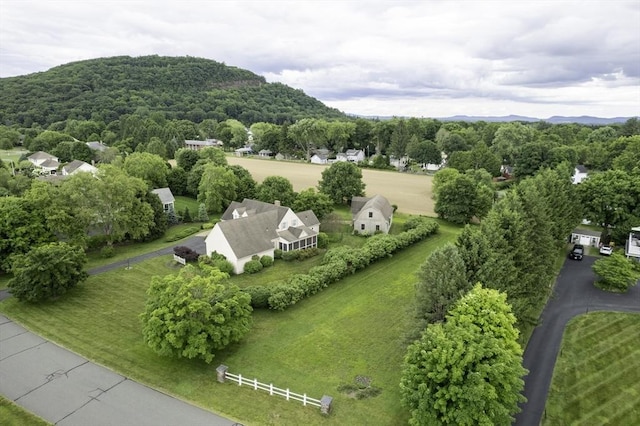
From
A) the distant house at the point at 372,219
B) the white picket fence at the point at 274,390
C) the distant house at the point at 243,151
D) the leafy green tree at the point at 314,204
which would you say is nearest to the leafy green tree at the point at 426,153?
the distant house at the point at 372,219

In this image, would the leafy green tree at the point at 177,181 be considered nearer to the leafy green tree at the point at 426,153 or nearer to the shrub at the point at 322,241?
the shrub at the point at 322,241

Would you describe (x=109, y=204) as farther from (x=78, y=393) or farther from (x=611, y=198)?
(x=611, y=198)

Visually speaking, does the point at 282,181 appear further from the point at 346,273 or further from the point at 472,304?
the point at 472,304

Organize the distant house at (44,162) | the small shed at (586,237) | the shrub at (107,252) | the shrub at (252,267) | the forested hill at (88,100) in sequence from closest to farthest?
the shrub at (252,267)
the shrub at (107,252)
the small shed at (586,237)
the distant house at (44,162)
the forested hill at (88,100)

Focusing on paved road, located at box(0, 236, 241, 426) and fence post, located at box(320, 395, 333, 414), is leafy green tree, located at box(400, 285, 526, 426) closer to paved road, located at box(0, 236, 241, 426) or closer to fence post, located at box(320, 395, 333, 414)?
fence post, located at box(320, 395, 333, 414)

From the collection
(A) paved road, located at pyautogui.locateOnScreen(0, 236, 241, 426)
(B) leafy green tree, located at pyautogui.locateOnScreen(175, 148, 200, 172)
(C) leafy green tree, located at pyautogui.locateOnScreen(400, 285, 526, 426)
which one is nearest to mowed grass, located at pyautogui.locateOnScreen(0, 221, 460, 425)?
(A) paved road, located at pyautogui.locateOnScreen(0, 236, 241, 426)

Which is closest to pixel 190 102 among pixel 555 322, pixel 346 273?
pixel 346 273
